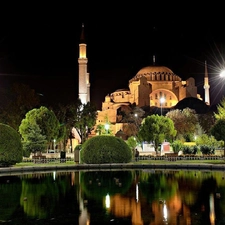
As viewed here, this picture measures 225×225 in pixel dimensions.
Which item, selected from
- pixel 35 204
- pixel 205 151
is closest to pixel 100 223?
pixel 35 204

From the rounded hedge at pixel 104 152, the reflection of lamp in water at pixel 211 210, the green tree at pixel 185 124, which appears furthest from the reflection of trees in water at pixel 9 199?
the green tree at pixel 185 124

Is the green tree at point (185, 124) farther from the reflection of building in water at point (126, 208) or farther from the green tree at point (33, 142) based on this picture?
the reflection of building in water at point (126, 208)

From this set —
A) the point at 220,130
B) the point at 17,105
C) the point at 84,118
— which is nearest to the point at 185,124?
the point at 84,118

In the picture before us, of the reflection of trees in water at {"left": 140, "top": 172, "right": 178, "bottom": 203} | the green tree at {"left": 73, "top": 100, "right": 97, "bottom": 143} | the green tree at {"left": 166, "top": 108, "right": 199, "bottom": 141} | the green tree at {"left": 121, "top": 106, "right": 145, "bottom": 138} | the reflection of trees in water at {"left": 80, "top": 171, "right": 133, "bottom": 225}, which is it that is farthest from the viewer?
the green tree at {"left": 121, "top": 106, "right": 145, "bottom": 138}

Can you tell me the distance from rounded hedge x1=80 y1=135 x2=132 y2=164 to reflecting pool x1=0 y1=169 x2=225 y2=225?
946cm

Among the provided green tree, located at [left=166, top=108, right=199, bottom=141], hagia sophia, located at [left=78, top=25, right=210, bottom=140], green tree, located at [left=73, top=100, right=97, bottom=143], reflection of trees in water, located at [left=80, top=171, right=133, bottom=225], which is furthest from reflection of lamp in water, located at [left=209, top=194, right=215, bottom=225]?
hagia sophia, located at [left=78, top=25, right=210, bottom=140]

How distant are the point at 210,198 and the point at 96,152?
1350cm

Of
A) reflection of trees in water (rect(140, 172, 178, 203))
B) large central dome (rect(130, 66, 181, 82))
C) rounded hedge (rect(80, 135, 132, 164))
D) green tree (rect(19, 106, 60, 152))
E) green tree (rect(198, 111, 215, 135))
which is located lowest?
reflection of trees in water (rect(140, 172, 178, 203))

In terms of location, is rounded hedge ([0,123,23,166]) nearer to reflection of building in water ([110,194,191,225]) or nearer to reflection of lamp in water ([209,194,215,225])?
reflection of building in water ([110,194,191,225])

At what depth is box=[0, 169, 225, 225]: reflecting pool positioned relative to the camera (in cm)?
730

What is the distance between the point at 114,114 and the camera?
6581 centimetres

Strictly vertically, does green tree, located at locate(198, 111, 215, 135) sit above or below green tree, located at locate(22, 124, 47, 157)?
above

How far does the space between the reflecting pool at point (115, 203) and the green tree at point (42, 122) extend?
685 inches

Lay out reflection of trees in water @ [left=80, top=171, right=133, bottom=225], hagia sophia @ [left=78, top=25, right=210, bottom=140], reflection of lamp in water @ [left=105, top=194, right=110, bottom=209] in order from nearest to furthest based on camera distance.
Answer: reflection of trees in water @ [left=80, top=171, right=133, bottom=225]
reflection of lamp in water @ [left=105, top=194, right=110, bottom=209]
hagia sophia @ [left=78, top=25, right=210, bottom=140]
